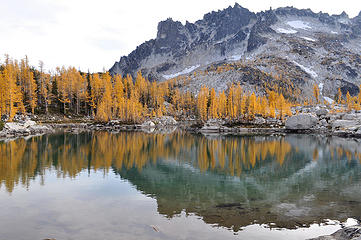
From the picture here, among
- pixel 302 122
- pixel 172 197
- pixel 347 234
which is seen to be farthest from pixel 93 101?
pixel 347 234

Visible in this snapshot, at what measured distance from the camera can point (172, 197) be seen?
953 inches

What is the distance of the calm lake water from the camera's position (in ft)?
55.3

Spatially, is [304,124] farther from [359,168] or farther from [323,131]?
[359,168]

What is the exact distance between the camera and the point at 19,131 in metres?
78.8

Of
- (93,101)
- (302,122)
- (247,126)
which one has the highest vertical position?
(93,101)

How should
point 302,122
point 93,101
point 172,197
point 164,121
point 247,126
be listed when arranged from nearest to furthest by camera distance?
1. point 172,197
2. point 302,122
3. point 247,126
4. point 93,101
5. point 164,121

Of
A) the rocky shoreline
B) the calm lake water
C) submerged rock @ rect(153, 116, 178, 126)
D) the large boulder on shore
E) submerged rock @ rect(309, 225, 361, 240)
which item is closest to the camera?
submerged rock @ rect(309, 225, 361, 240)

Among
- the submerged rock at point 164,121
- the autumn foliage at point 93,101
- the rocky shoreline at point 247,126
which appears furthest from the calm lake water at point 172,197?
the submerged rock at point 164,121

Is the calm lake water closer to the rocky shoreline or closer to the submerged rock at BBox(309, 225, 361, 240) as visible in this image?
the submerged rock at BBox(309, 225, 361, 240)

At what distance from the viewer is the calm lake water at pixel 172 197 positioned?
16859 mm

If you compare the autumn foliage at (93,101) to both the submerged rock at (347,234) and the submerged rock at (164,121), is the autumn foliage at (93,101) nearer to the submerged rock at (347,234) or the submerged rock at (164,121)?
the submerged rock at (164,121)

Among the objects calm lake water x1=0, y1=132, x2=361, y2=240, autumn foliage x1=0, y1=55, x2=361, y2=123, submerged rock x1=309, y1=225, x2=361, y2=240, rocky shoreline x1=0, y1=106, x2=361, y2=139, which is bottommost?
calm lake water x1=0, y1=132, x2=361, y2=240

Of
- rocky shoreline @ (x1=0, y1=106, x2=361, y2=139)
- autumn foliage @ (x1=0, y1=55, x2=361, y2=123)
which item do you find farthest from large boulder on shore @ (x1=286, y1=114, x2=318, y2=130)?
autumn foliage @ (x1=0, y1=55, x2=361, y2=123)

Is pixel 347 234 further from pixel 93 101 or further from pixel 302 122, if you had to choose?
pixel 93 101
